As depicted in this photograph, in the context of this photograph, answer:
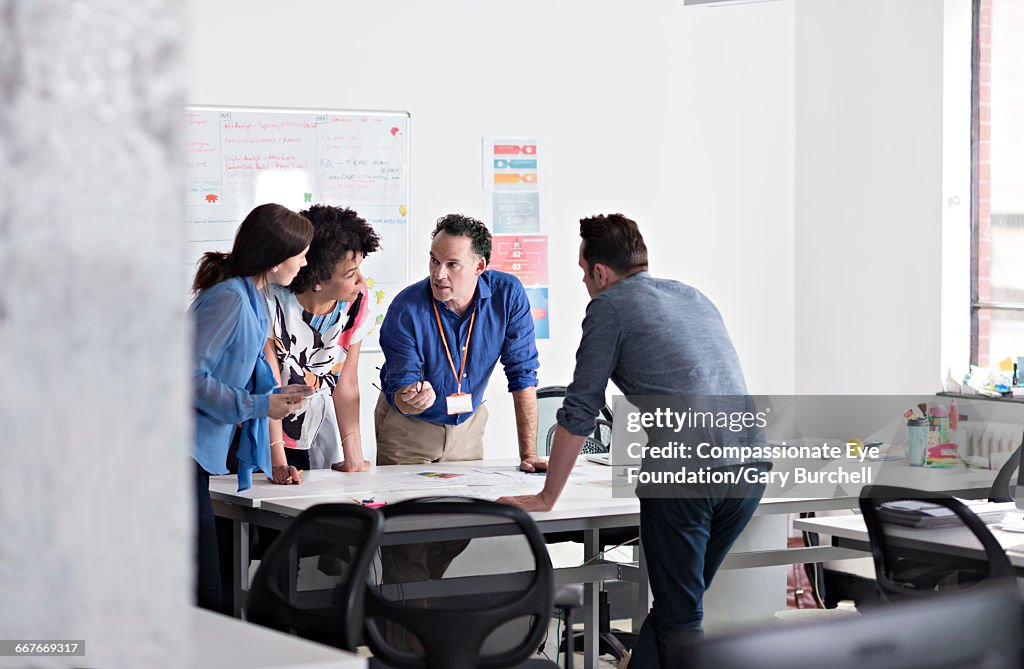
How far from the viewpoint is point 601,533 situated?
435 centimetres

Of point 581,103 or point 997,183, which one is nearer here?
point 997,183

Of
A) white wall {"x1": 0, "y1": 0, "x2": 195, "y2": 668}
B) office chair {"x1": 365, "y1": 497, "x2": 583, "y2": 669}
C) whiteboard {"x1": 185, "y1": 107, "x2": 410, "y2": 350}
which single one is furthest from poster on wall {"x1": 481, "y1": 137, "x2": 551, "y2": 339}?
white wall {"x1": 0, "y1": 0, "x2": 195, "y2": 668}

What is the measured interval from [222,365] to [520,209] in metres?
2.91

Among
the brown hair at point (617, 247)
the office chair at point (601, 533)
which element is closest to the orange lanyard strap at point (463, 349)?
the office chair at point (601, 533)

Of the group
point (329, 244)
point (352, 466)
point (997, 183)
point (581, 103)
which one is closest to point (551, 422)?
point (352, 466)

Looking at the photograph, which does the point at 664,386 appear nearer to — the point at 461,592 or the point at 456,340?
the point at 461,592

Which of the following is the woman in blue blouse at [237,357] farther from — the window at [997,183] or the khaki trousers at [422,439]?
the window at [997,183]

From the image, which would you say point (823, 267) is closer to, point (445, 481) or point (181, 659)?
point (445, 481)

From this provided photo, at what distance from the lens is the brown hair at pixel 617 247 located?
10.6ft

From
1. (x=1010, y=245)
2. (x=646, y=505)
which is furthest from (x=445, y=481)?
(x=1010, y=245)

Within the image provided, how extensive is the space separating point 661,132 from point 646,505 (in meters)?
3.55

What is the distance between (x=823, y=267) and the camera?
649cm

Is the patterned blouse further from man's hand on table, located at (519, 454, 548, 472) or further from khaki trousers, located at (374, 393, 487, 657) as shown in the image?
man's hand on table, located at (519, 454, 548, 472)

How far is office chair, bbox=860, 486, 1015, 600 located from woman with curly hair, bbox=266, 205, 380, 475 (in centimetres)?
179
